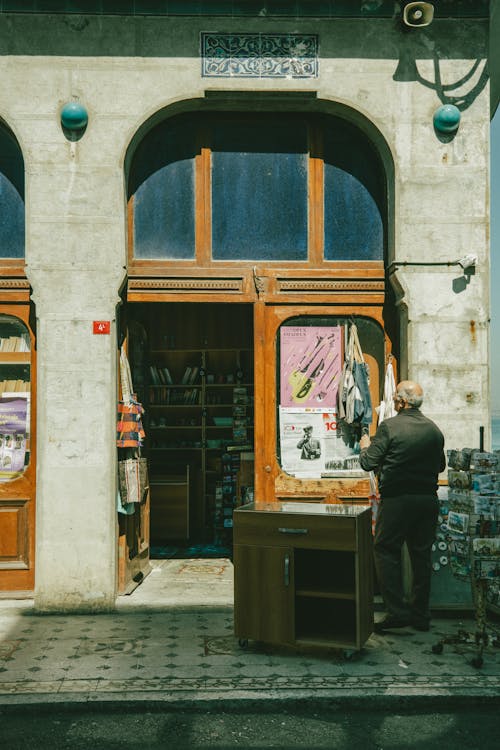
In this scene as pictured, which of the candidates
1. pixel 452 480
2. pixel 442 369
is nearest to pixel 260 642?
pixel 452 480

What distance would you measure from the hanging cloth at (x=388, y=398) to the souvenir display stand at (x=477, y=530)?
4.76ft

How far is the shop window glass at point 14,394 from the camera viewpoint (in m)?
7.66

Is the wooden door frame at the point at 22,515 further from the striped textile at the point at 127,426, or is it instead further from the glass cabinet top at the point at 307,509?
the glass cabinet top at the point at 307,509

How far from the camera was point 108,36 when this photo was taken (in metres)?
7.41

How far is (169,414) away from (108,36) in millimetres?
6028

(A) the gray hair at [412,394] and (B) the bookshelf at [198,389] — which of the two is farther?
(B) the bookshelf at [198,389]

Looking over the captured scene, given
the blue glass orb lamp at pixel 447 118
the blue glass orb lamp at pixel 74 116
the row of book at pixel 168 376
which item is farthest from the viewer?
the row of book at pixel 168 376

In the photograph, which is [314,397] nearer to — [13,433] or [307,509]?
[307,509]

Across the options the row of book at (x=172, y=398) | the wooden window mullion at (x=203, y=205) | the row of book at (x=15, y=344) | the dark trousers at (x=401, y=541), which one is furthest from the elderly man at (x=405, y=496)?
the row of book at (x=172, y=398)

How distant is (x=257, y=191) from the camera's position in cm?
785

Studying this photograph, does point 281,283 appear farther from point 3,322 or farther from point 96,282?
point 3,322

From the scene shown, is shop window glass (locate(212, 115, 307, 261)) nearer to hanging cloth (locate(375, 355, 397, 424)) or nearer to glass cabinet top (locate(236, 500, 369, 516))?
hanging cloth (locate(375, 355, 397, 424))

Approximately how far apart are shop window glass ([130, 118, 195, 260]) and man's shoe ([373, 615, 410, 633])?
394 cm

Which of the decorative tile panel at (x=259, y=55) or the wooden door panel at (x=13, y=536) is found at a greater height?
the decorative tile panel at (x=259, y=55)
